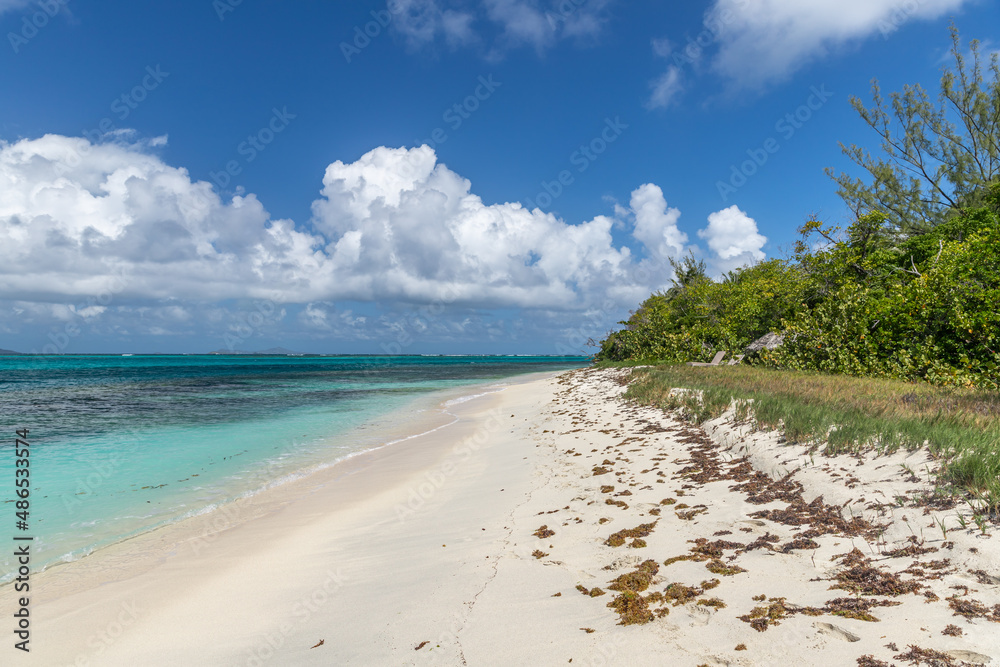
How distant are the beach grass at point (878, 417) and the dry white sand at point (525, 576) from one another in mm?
306

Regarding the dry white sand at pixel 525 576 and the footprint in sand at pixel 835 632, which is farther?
the dry white sand at pixel 525 576

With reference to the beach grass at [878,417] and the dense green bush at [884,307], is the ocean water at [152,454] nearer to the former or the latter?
the beach grass at [878,417]

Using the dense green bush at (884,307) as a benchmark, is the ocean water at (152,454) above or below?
below

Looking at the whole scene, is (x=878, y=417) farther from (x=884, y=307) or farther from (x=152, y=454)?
(x=152, y=454)

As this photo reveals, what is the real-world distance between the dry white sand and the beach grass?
0.31 meters

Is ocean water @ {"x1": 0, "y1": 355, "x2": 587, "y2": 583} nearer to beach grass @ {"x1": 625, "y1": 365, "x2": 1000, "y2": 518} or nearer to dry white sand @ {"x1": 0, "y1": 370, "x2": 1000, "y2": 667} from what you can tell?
dry white sand @ {"x1": 0, "y1": 370, "x2": 1000, "y2": 667}

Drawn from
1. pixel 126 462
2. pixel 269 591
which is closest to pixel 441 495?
pixel 269 591

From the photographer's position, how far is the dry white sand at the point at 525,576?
3.15 m

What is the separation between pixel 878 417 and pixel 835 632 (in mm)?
4987

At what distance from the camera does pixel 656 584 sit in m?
4.02

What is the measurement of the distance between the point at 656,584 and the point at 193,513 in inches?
301

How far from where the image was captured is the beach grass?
14.1ft

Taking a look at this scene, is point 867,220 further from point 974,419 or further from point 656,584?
point 656,584

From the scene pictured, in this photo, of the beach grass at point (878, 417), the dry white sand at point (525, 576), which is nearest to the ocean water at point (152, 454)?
the dry white sand at point (525, 576)
